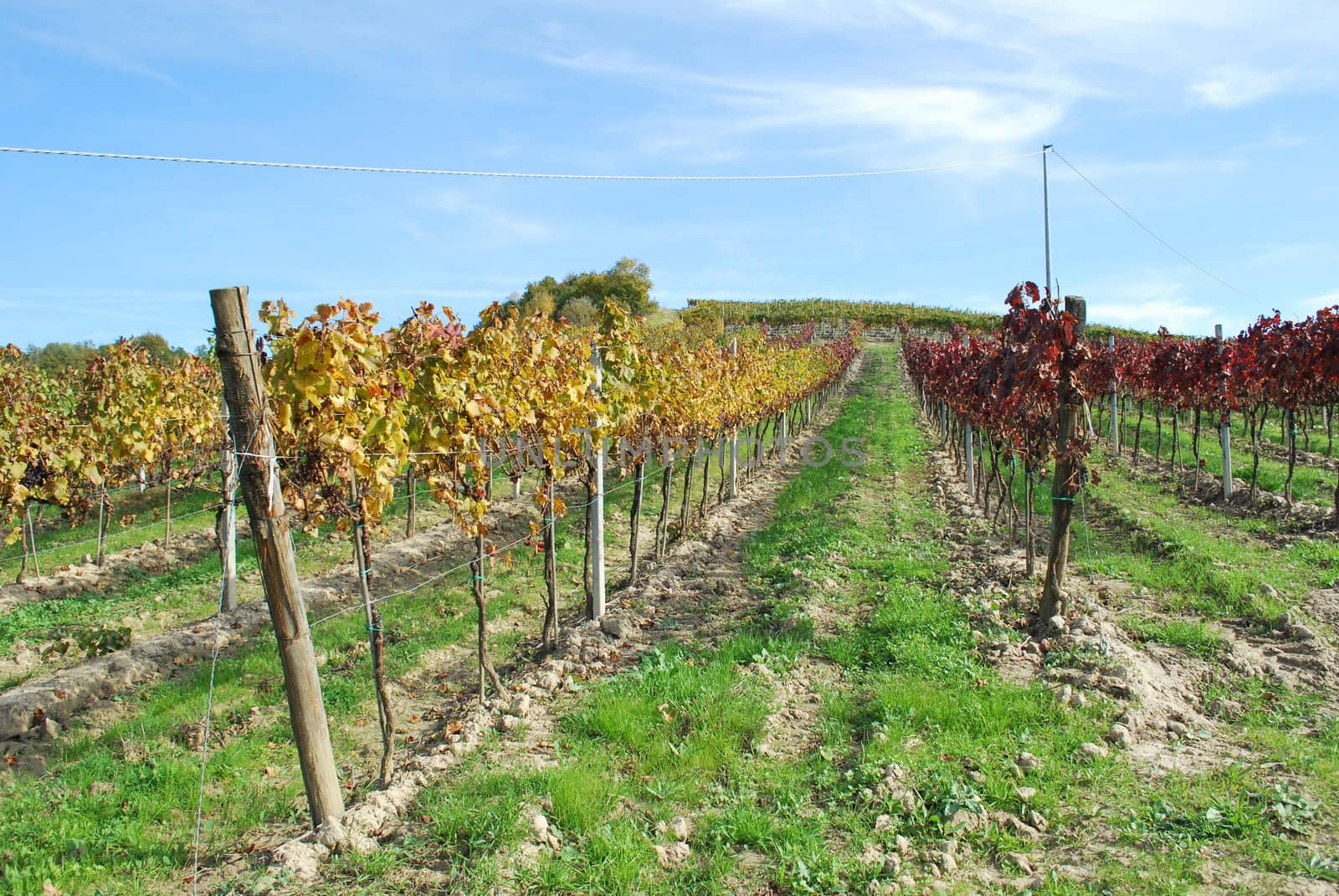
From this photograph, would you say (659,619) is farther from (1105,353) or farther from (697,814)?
(1105,353)

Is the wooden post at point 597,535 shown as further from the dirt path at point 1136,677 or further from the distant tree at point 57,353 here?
the distant tree at point 57,353

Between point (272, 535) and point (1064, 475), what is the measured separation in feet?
18.4

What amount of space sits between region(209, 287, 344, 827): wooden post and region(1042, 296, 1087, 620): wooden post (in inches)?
202

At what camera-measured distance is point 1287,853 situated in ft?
11.3

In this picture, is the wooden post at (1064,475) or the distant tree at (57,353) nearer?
the wooden post at (1064,475)

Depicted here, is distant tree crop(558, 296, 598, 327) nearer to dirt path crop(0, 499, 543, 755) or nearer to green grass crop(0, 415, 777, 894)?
dirt path crop(0, 499, 543, 755)

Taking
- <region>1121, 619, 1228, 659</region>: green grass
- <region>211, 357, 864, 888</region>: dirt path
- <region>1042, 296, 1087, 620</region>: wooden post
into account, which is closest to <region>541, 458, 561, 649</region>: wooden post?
<region>211, 357, 864, 888</region>: dirt path

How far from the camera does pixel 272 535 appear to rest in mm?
3758

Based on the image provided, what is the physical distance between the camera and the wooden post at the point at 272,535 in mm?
3693

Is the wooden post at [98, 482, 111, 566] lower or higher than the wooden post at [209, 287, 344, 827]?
lower

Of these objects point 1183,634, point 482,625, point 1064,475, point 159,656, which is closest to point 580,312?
point 159,656

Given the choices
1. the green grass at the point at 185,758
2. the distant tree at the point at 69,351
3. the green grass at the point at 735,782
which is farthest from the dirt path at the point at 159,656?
the distant tree at the point at 69,351

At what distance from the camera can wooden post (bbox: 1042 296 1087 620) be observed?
6250 millimetres

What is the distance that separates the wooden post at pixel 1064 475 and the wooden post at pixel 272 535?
5.12m
